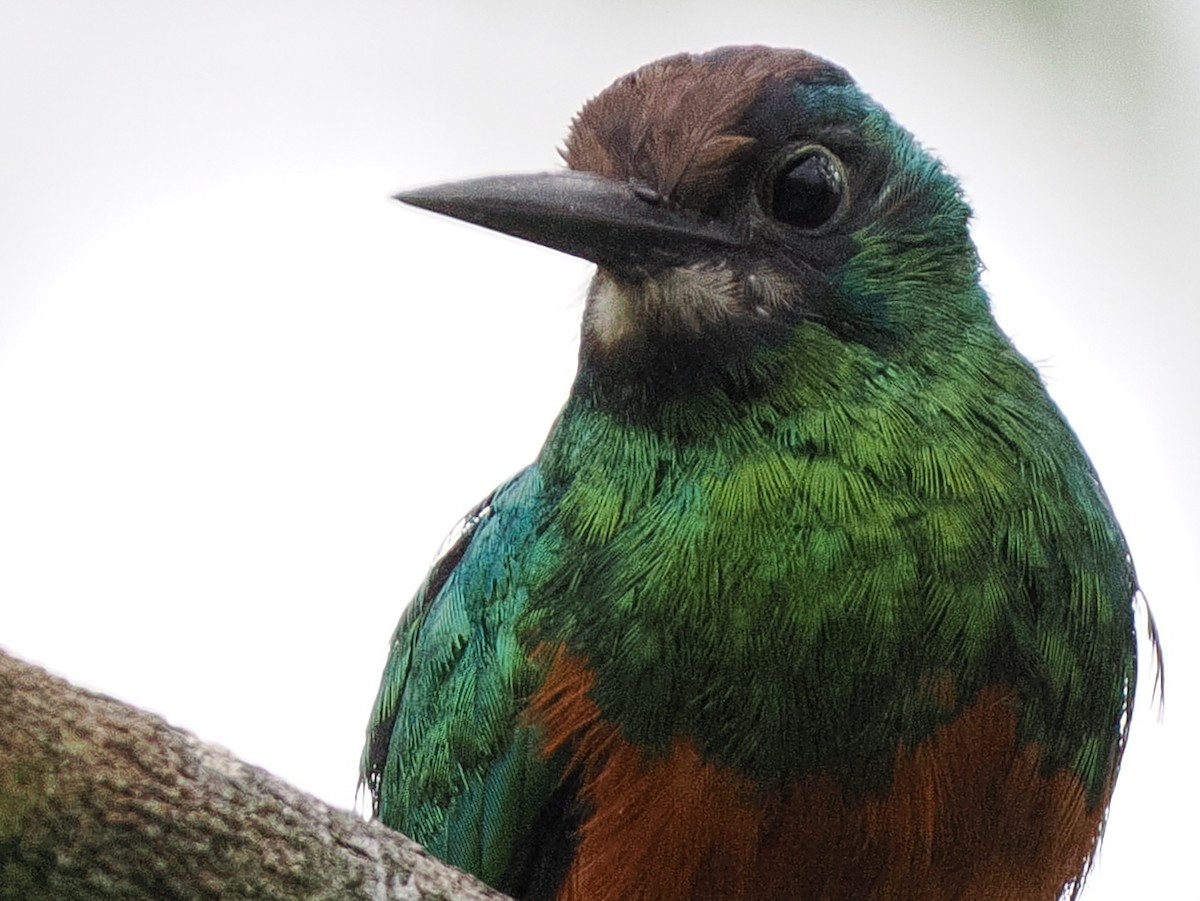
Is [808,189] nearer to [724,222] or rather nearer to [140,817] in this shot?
[724,222]

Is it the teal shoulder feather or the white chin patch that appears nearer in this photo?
the white chin patch

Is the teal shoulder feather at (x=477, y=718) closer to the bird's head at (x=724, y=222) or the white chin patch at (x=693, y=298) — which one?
the bird's head at (x=724, y=222)

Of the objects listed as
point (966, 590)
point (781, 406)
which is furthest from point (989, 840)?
point (781, 406)

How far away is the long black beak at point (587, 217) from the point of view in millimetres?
4539

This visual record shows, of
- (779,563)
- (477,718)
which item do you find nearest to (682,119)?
(779,563)

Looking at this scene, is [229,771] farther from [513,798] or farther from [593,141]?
[593,141]

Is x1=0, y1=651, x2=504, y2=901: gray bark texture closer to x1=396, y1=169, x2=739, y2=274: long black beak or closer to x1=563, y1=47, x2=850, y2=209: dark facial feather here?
x1=396, y1=169, x2=739, y2=274: long black beak

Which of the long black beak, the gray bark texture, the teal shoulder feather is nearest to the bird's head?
the long black beak

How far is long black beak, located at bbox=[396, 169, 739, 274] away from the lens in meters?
4.54

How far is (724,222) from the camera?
4695mm

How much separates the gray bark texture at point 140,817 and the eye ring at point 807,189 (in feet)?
6.86

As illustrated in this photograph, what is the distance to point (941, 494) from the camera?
15.2 ft

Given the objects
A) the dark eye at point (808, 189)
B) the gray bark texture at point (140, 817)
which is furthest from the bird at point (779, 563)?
the gray bark texture at point (140, 817)

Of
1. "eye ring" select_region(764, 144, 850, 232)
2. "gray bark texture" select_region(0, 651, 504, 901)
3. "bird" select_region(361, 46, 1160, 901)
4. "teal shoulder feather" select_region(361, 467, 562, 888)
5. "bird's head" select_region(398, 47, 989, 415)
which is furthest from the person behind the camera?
"teal shoulder feather" select_region(361, 467, 562, 888)
